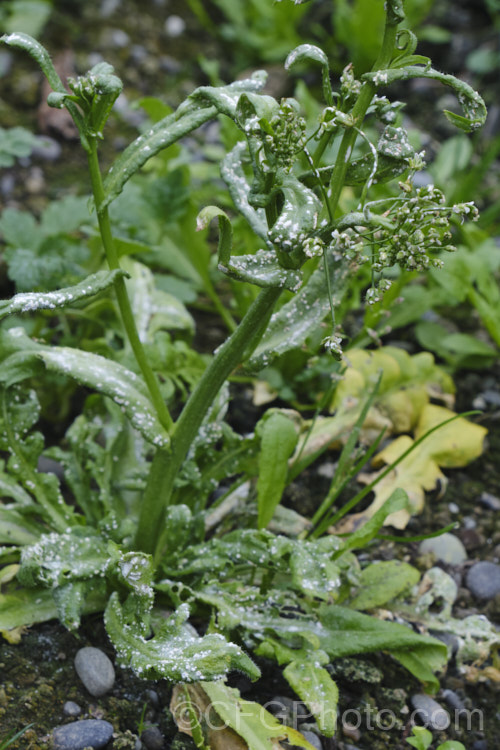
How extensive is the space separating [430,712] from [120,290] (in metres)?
1.37

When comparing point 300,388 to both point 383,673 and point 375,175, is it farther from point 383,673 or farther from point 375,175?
point 375,175


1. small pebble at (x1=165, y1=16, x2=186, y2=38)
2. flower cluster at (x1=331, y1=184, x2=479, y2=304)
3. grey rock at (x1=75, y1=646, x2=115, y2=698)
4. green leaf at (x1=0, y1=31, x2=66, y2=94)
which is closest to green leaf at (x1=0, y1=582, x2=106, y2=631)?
grey rock at (x1=75, y1=646, x2=115, y2=698)

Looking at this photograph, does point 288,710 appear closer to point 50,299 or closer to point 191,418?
point 191,418

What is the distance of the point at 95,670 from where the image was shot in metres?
1.83

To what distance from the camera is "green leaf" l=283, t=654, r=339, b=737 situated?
5.43 ft

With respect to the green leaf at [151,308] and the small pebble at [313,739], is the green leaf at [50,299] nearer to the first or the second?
the green leaf at [151,308]

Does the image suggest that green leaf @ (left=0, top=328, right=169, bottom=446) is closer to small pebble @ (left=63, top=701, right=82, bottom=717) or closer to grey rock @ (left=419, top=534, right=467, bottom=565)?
small pebble @ (left=63, top=701, right=82, bottom=717)

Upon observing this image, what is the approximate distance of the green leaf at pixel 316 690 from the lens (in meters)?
1.66

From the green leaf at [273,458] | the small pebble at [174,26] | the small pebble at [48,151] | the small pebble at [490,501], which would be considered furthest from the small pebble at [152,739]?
the small pebble at [174,26]

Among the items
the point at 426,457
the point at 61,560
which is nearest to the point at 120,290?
the point at 61,560

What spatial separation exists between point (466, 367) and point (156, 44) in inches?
112

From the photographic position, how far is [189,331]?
8.94 ft

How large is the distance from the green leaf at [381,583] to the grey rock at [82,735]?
744 millimetres

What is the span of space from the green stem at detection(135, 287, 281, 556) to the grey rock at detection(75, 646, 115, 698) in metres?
0.30
